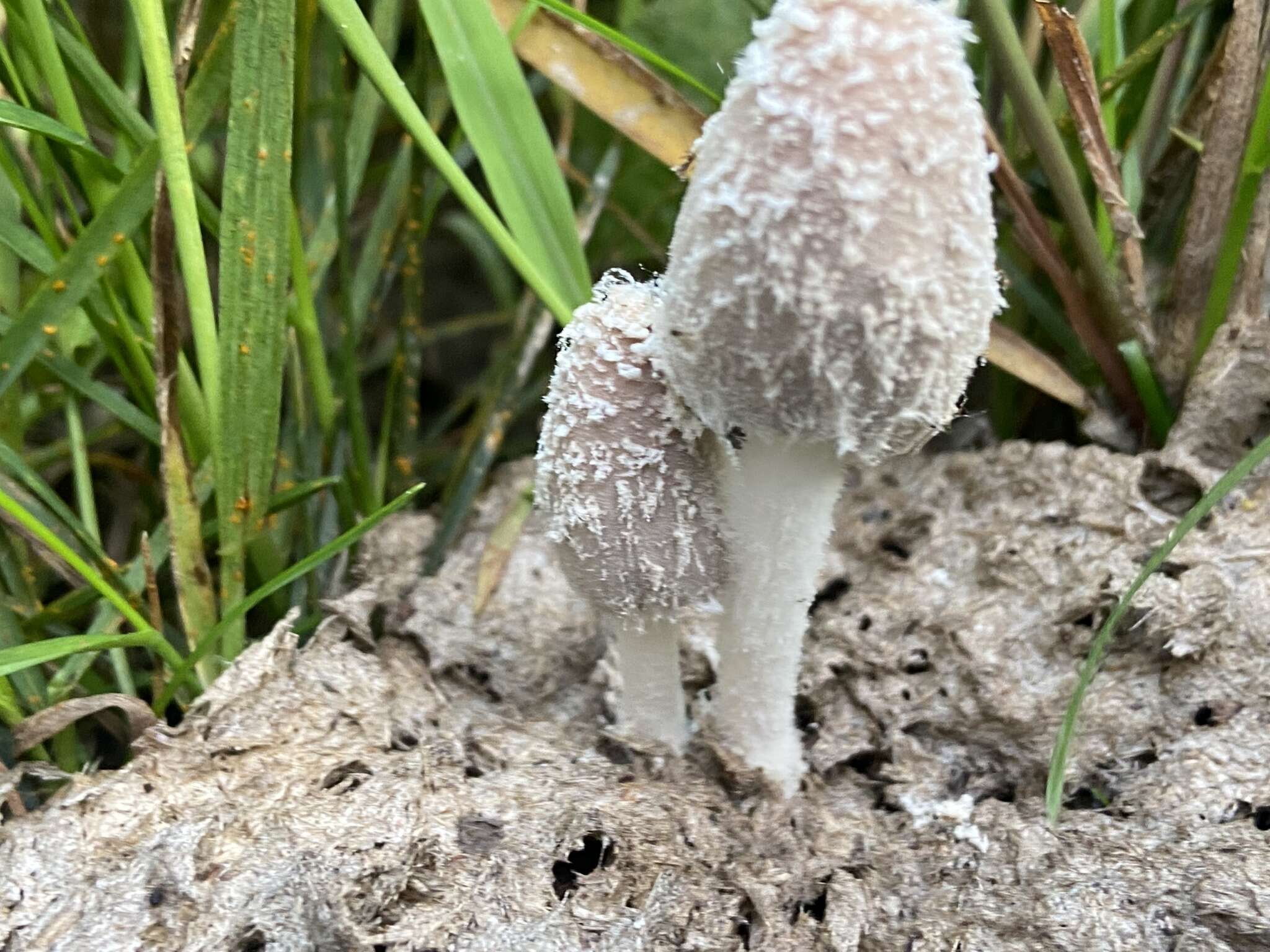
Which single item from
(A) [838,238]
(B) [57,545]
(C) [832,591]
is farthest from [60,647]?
(C) [832,591]

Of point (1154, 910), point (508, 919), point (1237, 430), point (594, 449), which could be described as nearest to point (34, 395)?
point (594, 449)

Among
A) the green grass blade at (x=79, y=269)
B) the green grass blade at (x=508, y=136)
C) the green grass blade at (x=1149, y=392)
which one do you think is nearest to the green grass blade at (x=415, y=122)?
the green grass blade at (x=508, y=136)

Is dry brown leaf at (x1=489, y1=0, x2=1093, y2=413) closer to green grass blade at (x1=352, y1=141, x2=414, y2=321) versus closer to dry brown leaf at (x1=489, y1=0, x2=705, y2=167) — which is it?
dry brown leaf at (x1=489, y1=0, x2=705, y2=167)

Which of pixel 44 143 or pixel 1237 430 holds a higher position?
pixel 44 143

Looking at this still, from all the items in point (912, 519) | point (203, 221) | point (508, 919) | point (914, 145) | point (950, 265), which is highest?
point (914, 145)

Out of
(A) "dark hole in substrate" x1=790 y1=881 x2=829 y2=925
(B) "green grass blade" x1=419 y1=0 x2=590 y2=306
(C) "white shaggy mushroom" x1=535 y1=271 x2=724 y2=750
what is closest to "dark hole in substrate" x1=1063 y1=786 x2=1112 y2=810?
(A) "dark hole in substrate" x1=790 y1=881 x2=829 y2=925

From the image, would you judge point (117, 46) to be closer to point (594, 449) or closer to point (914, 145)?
point (594, 449)

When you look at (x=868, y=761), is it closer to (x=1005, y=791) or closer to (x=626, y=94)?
(x=1005, y=791)

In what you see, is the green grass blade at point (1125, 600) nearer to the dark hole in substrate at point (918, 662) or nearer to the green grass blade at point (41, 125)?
the dark hole in substrate at point (918, 662)
